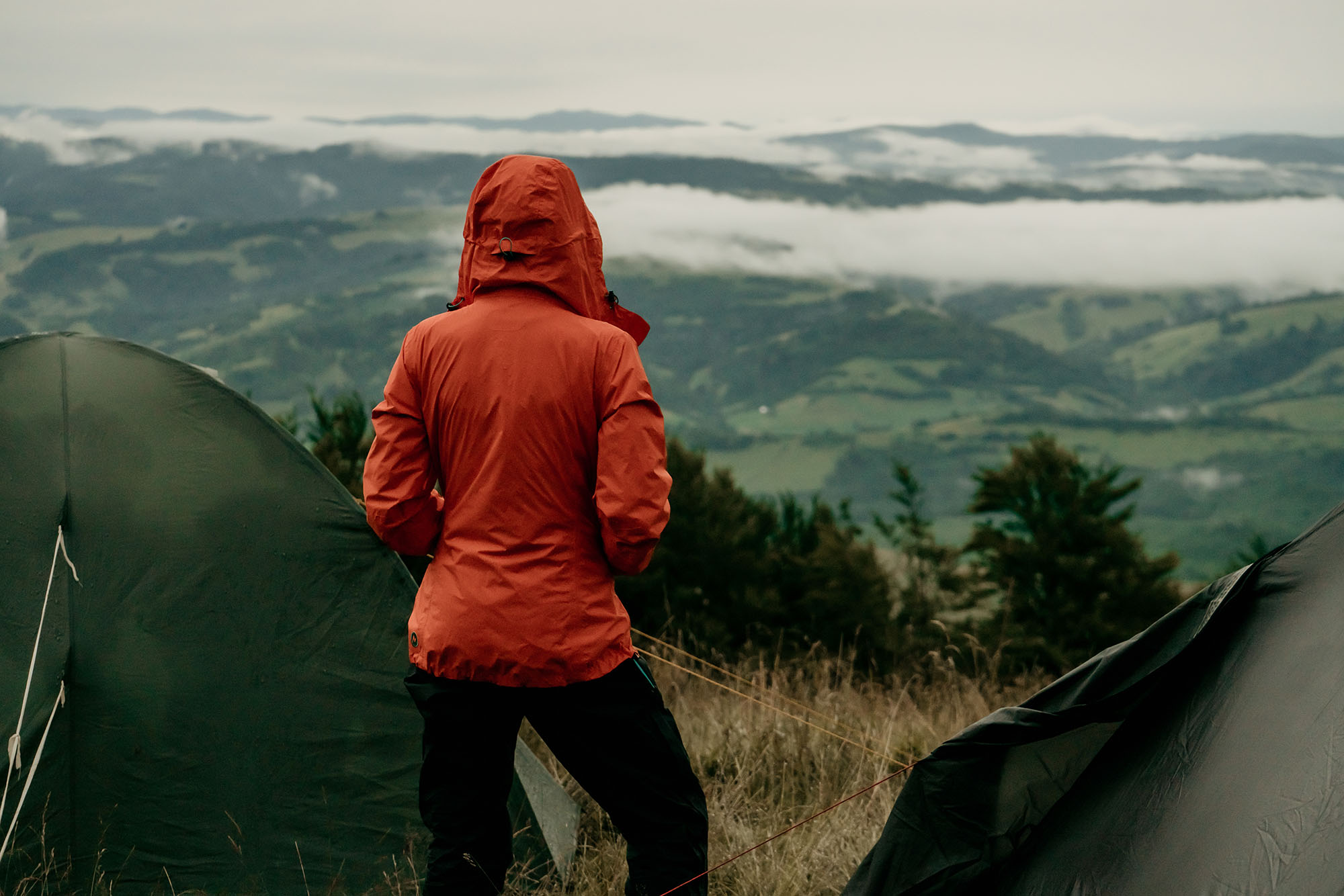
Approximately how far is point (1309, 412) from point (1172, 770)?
186756mm

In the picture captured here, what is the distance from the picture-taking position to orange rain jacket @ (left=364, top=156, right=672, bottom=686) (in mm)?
2350

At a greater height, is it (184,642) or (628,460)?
(628,460)

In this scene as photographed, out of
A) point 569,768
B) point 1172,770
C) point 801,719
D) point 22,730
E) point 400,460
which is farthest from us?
point 801,719

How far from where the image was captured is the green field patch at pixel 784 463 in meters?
127

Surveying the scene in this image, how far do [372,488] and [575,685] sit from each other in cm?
62

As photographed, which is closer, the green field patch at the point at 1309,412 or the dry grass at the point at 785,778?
the dry grass at the point at 785,778

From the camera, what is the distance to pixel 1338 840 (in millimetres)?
1947

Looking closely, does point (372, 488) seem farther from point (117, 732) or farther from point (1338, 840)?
point (1338, 840)

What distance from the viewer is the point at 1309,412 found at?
165 metres

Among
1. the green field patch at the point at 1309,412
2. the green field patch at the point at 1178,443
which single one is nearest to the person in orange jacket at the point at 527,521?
the green field patch at the point at 1178,443

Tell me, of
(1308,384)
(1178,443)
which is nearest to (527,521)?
(1178,443)

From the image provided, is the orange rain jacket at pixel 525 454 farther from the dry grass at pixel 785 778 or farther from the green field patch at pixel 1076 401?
the green field patch at pixel 1076 401

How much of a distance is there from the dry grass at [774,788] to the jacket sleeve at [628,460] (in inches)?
56.0

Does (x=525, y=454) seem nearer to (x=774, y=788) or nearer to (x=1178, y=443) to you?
(x=774, y=788)
